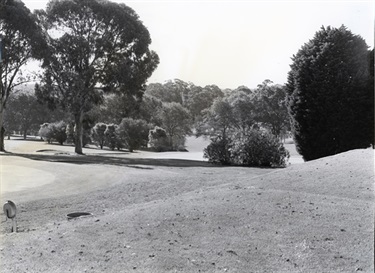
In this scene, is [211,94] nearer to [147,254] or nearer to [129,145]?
[129,145]

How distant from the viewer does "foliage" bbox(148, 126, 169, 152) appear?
156ft

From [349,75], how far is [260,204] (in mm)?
12513

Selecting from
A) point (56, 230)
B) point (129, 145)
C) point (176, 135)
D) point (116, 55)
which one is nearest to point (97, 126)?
point (129, 145)

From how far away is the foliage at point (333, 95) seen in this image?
18.1 metres

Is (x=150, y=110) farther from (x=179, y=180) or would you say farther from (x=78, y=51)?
(x=179, y=180)

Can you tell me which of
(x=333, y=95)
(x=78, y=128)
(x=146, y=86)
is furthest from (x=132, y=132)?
(x=333, y=95)

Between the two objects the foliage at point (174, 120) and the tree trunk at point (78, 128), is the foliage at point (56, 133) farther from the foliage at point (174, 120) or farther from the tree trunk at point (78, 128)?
the tree trunk at point (78, 128)

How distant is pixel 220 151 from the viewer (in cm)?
2422

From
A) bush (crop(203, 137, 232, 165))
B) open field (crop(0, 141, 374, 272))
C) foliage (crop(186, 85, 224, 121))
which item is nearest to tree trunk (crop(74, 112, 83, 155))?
bush (crop(203, 137, 232, 165))

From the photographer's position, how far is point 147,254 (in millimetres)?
5641

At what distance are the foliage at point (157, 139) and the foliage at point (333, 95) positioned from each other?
1143 inches

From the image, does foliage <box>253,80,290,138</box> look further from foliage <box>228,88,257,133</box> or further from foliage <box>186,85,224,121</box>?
foliage <box>186,85,224,121</box>

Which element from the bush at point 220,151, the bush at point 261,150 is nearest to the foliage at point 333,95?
the bush at point 261,150

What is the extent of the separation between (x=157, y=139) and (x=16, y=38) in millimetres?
20890
